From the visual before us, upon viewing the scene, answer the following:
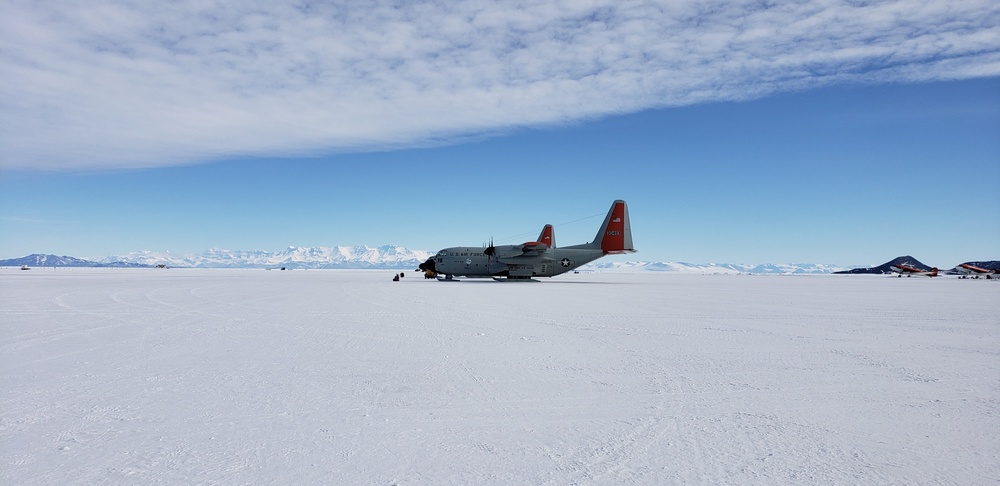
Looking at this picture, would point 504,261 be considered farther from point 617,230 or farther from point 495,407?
point 495,407

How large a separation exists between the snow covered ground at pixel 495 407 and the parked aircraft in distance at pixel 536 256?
1490 inches

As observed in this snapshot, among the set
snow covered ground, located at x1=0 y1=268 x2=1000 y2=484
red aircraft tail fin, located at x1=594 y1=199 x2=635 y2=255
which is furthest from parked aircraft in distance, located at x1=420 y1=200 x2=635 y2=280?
snow covered ground, located at x1=0 y1=268 x2=1000 y2=484

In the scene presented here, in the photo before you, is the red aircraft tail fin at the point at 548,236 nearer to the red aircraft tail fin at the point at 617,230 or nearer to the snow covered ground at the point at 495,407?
the red aircraft tail fin at the point at 617,230

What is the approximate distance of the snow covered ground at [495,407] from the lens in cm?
498

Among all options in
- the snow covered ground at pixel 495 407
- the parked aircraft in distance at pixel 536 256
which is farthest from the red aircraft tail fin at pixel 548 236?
the snow covered ground at pixel 495 407

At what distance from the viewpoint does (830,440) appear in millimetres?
5742

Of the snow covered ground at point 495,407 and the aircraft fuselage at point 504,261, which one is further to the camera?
the aircraft fuselage at point 504,261

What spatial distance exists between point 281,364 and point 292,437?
4402mm

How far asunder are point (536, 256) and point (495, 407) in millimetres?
44674

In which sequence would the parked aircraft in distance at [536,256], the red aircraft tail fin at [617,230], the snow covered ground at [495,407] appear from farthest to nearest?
1. the red aircraft tail fin at [617,230]
2. the parked aircraft in distance at [536,256]
3. the snow covered ground at [495,407]

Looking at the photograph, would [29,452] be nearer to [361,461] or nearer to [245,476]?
[245,476]

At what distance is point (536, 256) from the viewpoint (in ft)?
169

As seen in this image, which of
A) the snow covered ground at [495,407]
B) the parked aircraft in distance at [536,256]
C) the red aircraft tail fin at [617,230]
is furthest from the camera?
the red aircraft tail fin at [617,230]

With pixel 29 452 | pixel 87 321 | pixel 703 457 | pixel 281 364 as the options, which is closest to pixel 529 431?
pixel 703 457
